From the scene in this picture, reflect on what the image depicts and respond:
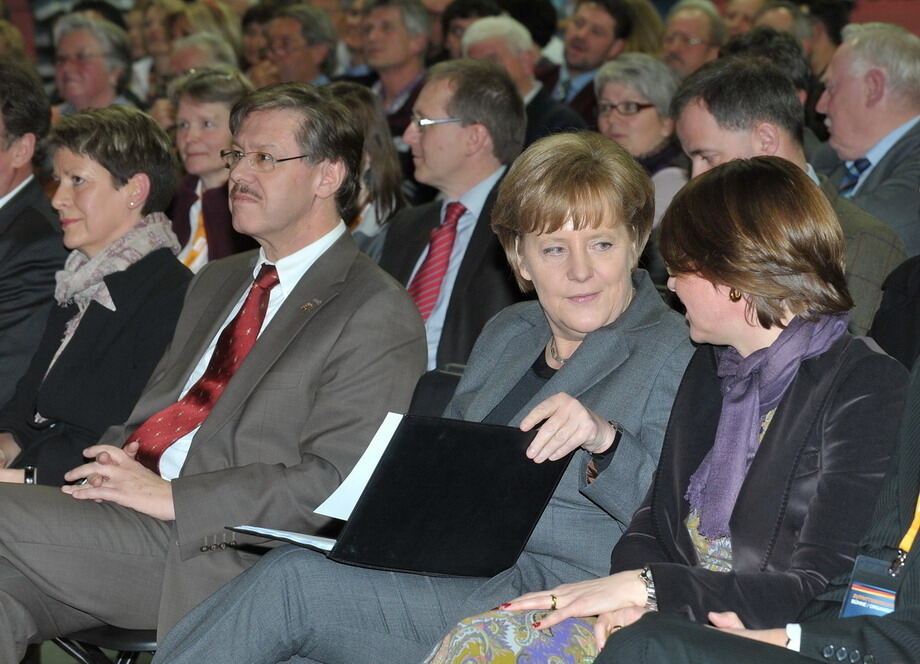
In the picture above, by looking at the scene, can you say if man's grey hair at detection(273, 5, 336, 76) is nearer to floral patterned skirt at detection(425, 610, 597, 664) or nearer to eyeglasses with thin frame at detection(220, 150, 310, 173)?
eyeglasses with thin frame at detection(220, 150, 310, 173)

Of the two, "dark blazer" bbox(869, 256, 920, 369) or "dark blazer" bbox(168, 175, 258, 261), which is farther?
"dark blazer" bbox(168, 175, 258, 261)

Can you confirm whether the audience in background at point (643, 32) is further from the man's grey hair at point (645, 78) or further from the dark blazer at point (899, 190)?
the dark blazer at point (899, 190)

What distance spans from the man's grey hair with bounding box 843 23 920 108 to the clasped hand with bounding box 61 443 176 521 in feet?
10.5

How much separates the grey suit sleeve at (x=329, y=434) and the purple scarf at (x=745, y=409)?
2.99 feet

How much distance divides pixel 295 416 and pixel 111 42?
503 centimetres

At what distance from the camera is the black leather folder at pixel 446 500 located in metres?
2.27

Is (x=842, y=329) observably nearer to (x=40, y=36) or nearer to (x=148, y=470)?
(x=148, y=470)

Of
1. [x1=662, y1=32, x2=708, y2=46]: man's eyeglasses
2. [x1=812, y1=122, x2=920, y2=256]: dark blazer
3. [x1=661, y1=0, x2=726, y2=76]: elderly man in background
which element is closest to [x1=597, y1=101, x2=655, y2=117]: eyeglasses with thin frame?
[x1=812, y1=122, x2=920, y2=256]: dark blazer

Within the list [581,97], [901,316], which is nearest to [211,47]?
[581,97]

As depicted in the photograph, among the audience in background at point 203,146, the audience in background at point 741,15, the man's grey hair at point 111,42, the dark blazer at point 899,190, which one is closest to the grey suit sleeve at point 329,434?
the dark blazer at point 899,190

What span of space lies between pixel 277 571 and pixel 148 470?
714 mm

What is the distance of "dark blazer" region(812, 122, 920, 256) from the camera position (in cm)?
398

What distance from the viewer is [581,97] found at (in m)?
6.93

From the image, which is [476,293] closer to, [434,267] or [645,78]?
[434,267]
